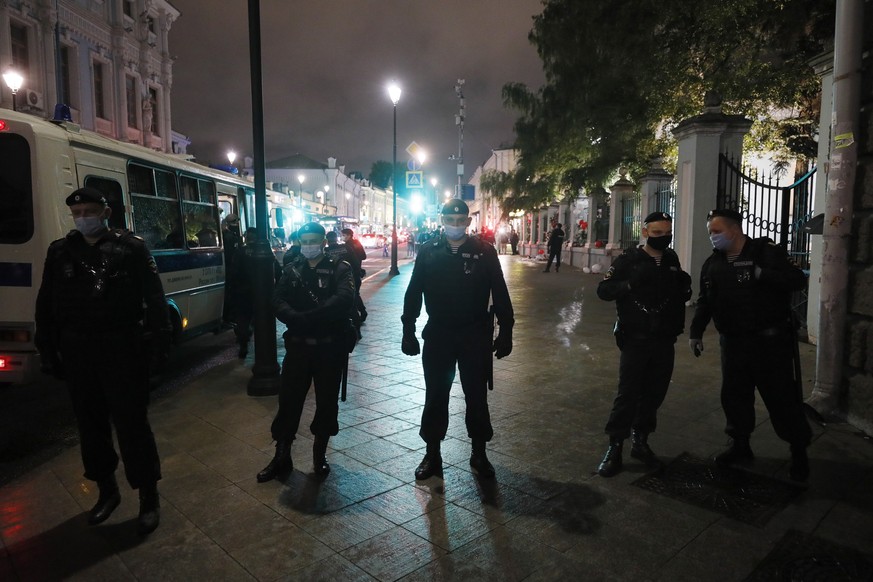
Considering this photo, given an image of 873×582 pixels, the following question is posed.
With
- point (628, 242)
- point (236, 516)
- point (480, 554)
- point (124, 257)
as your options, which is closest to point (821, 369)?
point (480, 554)

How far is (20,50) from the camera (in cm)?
2391

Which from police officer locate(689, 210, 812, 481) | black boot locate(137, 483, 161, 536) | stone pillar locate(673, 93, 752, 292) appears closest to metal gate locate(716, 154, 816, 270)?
stone pillar locate(673, 93, 752, 292)

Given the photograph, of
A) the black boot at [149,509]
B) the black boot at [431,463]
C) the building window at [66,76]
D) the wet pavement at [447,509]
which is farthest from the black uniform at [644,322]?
the building window at [66,76]

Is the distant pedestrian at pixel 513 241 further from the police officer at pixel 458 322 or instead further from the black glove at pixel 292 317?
the black glove at pixel 292 317

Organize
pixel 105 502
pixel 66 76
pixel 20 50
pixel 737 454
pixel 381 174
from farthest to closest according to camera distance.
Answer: pixel 381 174 → pixel 66 76 → pixel 20 50 → pixel 737 454 → pixel 105 502

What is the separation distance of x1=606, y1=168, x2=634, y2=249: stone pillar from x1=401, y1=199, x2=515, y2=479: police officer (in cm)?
1762

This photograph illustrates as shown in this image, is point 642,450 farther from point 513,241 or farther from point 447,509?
point 513,241

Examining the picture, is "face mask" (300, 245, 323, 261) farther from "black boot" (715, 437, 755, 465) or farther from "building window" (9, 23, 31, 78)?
"building window" (9, 23, 31, 78)

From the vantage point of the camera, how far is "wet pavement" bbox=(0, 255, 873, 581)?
3152mm

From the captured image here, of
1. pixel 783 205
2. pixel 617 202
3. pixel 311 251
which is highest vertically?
pixel 617 202

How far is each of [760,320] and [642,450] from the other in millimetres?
1242

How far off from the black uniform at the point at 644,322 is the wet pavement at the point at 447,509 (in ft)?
1.66

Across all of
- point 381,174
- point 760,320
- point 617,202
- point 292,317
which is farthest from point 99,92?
point 381,174

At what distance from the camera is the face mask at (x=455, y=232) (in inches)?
167
